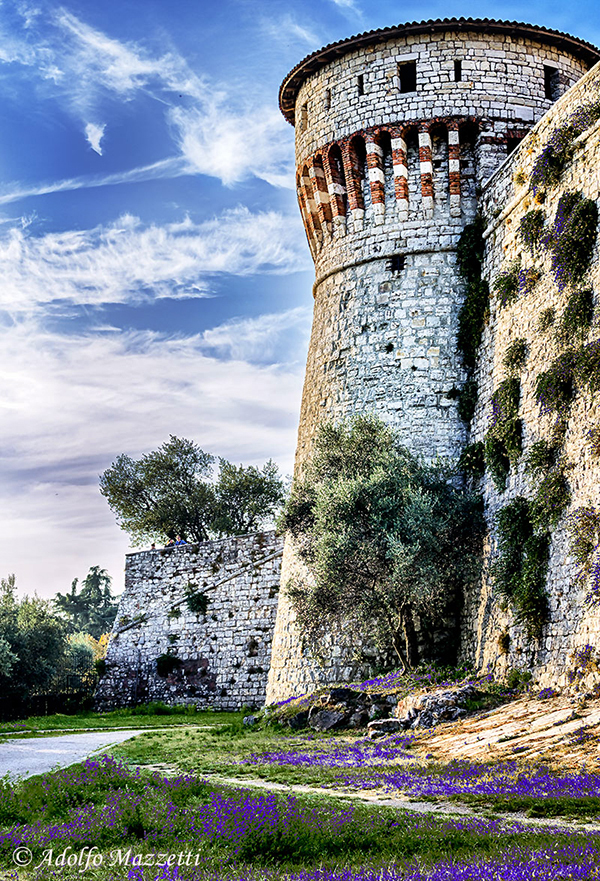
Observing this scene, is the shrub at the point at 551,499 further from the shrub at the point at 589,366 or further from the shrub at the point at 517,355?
the shrub at the point at 517,355

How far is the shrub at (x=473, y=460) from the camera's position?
54.6 ft

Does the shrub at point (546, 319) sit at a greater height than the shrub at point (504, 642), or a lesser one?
greater

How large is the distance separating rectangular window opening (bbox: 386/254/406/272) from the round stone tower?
0.11ft

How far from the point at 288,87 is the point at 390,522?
44.0ft

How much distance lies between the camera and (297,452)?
20625mm

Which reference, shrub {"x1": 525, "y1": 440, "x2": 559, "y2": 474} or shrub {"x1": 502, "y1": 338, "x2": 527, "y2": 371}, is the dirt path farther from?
shrub {"x1": 502, "y1": 338, "x2": 527, "y2": 371}

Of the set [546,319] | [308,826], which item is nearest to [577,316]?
[546,319]

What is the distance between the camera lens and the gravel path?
916cm

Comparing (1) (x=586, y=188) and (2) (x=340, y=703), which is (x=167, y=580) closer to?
(2) (x=340, y=703)

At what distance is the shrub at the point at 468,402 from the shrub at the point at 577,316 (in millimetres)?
3950

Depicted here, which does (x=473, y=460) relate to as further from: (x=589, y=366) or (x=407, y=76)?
(x=407, y=76)

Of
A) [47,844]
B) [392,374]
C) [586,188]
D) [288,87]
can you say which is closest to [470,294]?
[392,374]

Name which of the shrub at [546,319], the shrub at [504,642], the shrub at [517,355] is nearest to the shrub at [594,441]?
the shrub at [546,319]

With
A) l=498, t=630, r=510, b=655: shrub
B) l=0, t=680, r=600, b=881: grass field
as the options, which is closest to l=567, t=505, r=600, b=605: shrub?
l=498, t=630, r=510, b=655: shrub
